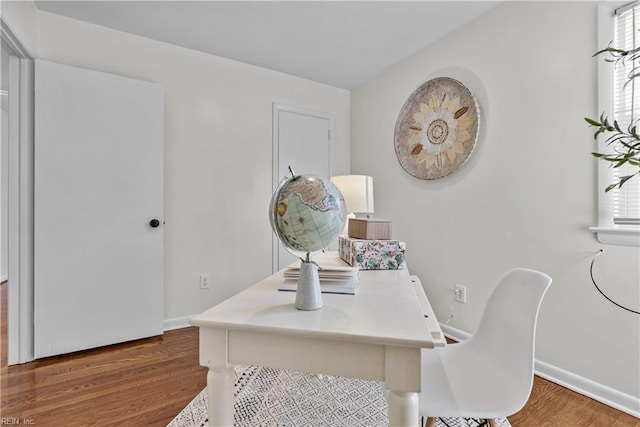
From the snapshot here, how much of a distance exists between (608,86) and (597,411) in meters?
→ 1.60

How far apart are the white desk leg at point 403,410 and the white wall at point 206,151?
7.64 feet

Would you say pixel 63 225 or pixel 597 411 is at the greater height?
pixel 63 225

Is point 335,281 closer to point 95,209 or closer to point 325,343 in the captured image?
point 325,343

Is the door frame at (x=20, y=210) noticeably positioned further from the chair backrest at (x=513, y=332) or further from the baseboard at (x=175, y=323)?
the chair backrest at (x=513, y=332)

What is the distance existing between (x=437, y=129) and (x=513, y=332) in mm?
1787

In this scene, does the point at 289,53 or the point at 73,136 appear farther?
the point at 289,53

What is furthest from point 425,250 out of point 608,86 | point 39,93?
point 39,93

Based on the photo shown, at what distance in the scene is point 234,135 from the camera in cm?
289

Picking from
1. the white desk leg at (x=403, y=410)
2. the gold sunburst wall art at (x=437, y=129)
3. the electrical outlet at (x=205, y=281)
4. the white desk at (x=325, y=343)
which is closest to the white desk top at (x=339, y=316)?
the white desk at (x=325, y=343)

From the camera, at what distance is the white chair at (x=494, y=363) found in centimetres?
93

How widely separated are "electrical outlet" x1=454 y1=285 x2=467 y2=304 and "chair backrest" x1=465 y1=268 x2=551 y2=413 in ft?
3.87

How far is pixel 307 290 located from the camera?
2.98 feet

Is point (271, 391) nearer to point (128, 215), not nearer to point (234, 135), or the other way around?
point (128, 215)

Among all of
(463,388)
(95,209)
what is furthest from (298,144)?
(463,388)
